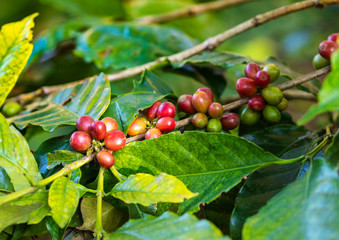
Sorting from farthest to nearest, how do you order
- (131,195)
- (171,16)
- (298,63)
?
(298,63), (171,16), (131,195)

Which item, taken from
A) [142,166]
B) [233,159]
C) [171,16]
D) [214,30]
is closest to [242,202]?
[233,159]

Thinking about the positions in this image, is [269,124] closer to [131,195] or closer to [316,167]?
[316,167]

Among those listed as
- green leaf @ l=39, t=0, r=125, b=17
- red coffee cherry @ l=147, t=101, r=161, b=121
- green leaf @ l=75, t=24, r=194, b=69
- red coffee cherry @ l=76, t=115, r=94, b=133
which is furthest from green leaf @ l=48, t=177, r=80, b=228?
green leaf @ l=39, t=0, r=125, b=17

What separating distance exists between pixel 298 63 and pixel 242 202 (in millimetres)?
3063

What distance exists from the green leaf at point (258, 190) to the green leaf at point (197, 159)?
0.04 meters

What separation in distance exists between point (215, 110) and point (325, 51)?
10.2 inches

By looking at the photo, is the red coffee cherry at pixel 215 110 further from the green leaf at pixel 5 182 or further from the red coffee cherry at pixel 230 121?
the green leaf at pixel 5 182

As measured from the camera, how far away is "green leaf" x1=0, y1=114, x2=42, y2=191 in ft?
1.76

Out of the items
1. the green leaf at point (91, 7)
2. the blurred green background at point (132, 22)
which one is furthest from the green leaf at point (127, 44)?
the green leaf at point (91, 7)

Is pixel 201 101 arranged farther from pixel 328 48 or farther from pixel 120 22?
pixel 120 22

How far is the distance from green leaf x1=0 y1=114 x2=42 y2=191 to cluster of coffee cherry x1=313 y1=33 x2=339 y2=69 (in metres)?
0.60

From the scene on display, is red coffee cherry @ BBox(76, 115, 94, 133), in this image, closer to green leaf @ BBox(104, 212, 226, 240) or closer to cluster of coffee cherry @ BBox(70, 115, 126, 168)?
cluster of coffee cherry @ BBox(70, 115, 126, 168)

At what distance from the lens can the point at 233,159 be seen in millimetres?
551

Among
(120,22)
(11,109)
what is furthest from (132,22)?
(11,109)
